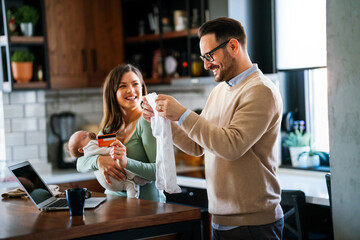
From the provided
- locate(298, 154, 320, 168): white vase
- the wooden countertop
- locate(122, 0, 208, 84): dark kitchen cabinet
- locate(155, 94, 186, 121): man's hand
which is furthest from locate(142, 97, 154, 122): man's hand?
locate(122, 0, 208, 84): dark kitchen cabinet

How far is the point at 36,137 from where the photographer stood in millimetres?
5113

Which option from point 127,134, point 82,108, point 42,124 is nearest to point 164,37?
point 82,108

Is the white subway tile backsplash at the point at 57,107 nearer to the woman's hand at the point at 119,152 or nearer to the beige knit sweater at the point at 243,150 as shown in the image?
the woman's hand at the point at 119,152

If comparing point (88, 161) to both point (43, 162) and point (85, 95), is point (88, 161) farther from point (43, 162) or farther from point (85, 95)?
point (85, 95)

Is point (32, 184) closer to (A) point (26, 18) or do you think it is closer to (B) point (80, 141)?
(B) point (80, 141)

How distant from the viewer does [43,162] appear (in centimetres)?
512

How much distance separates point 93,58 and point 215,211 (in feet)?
A: 10.5

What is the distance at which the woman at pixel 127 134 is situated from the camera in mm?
2736

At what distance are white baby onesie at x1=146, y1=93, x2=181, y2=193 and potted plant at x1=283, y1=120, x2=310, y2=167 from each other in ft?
6.40

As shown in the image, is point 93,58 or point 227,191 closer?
point 227,191

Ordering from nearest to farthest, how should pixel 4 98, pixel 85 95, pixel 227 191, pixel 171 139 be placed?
pixel 227 191
pixel 171 139
pixel 4 98
pixel 85 95

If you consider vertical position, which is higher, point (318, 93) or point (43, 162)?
point (318, 93)

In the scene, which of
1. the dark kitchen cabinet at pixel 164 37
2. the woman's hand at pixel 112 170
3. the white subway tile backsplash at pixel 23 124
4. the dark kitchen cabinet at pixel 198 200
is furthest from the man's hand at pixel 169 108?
the white subway tile backsplash at pixel 23 124

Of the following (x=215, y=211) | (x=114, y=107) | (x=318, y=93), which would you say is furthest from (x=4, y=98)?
(x=215, y=211)
